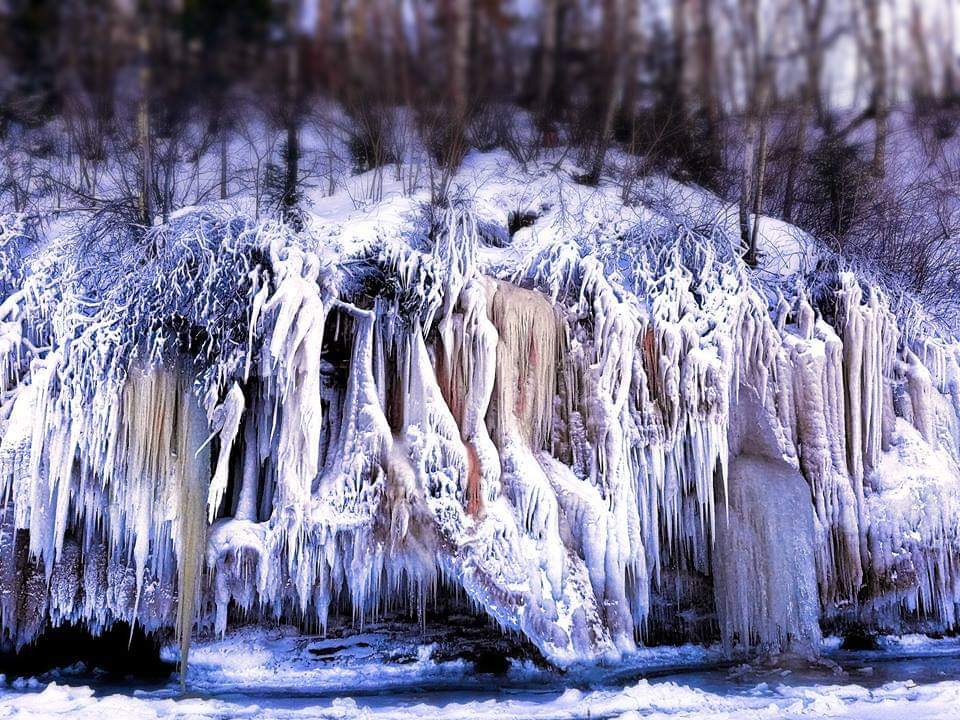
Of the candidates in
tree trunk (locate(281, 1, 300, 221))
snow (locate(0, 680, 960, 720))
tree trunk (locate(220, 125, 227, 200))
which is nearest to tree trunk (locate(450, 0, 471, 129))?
tree trunk (locate(281, 1, 300, 221))

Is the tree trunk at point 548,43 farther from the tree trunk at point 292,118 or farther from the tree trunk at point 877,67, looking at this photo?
the tree trunk at point 877,67

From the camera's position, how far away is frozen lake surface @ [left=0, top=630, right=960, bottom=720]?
21.1ft

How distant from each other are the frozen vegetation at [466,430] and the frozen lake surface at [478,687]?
0.22 metres

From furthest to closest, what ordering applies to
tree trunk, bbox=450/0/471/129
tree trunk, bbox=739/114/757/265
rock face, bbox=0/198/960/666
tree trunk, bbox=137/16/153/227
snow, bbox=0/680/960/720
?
tree trunk, bbox=450/0/471/129 → tree trunk, bbox=739/114/757/265 → tree trunk, bbox=137/16/153/227 → rock face, bbox=0/198/960/666 → snow, bbox=0/680/960/720

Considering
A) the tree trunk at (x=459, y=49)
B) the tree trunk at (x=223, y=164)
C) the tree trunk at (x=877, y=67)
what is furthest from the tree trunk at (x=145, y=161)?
the tree trunk at (x=877, y=67)

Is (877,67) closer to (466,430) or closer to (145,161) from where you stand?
(466,430)

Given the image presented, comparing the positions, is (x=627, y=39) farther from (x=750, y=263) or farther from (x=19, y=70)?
(x=19, y=70)

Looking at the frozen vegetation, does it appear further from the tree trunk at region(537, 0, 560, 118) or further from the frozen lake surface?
the tree trunk at region(537, 0, 560, 118)

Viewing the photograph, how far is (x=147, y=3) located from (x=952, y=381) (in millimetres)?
10807

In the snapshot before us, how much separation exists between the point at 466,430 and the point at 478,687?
2721 millimetres

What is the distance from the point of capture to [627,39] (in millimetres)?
12266

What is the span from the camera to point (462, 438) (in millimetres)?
7316

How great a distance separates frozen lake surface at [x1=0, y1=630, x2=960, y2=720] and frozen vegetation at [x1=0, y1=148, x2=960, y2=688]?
22 cm

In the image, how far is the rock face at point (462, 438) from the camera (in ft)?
23.0
